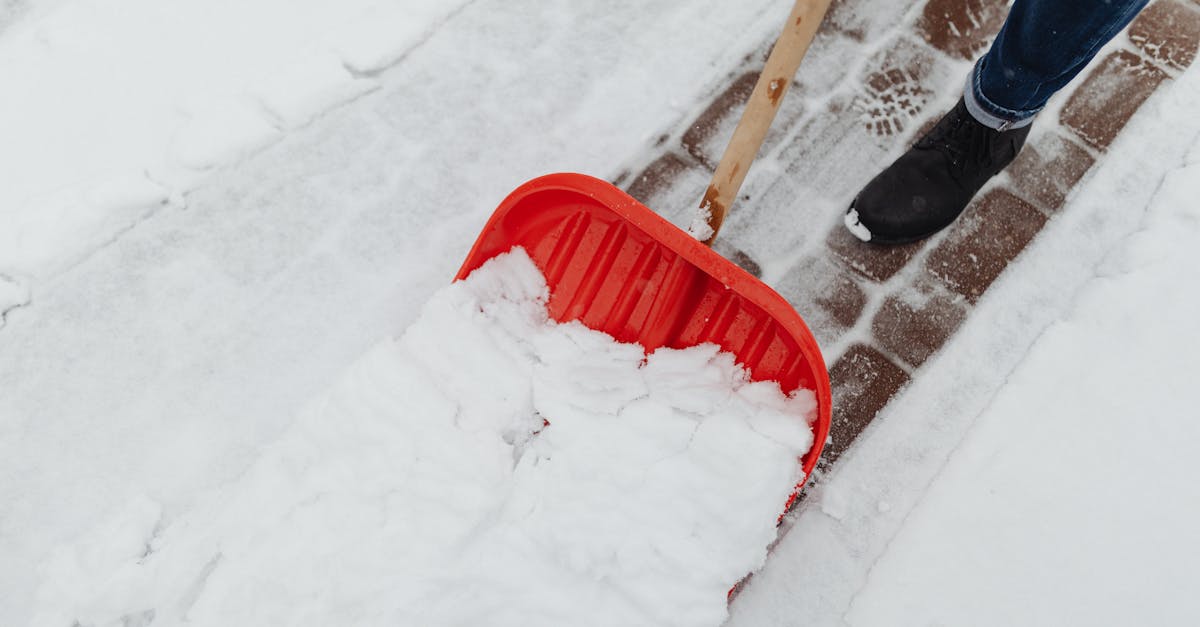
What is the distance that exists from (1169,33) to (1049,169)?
1.73 ft

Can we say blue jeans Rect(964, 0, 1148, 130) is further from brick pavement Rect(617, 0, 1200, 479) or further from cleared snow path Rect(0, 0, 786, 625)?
cleared snow path Rect(0, 0, 786, 625)

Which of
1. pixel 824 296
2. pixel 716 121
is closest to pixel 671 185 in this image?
pixel 716 121

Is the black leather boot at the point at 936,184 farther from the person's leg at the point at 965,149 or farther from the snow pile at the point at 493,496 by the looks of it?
the snow pile at the point at 493,496

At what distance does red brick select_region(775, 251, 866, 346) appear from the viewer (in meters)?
1.63

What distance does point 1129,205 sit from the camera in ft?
5.67

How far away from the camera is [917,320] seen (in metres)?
1.64

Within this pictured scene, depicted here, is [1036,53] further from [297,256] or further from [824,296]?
[297,256]

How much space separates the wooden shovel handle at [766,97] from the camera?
4.00 ft

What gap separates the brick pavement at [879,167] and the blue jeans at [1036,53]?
24cm

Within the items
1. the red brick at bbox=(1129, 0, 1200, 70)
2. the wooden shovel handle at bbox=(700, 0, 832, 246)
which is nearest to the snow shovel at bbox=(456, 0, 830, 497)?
the wooden shovel handle at bbox=(700, 0, 832, 246)

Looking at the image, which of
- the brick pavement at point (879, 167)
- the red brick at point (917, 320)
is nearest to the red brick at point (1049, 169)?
the brick pavement at point (879, 167)

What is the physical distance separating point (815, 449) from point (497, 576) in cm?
55

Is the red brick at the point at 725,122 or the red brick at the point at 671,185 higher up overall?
the red brick at the point at 725,122

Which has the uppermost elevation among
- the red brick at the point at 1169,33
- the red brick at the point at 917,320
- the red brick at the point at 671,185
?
the red brick at the point at 1169,33
